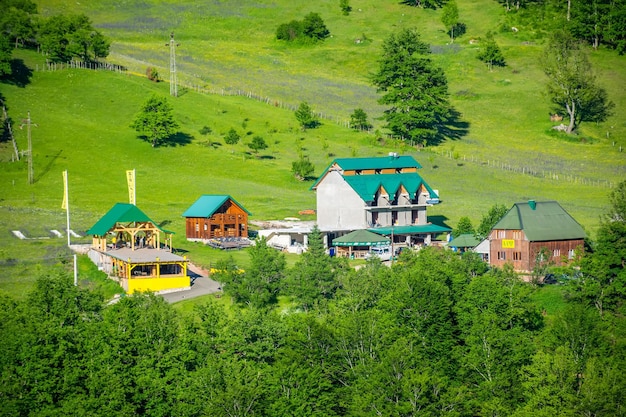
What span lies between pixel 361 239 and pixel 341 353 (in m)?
37.0

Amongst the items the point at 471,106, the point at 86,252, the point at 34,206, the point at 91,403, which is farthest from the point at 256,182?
the point at 91,403

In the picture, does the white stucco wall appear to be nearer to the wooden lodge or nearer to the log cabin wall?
the log cabin wall

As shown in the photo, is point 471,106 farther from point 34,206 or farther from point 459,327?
point 459,327

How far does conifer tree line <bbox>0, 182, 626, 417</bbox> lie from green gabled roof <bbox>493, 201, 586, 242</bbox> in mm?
13794

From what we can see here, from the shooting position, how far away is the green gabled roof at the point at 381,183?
370ft

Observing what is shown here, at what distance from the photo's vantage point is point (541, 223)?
96.2m

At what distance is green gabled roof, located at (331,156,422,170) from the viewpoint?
116250 mm

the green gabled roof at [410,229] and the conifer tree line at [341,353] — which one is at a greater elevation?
the green gabled roof at [410,229]

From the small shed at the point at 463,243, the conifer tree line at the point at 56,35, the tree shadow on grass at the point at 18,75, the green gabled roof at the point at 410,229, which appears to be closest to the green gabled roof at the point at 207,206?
the green gabled roof at the point at 410,229

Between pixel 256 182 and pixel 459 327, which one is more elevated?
pixel 256 182

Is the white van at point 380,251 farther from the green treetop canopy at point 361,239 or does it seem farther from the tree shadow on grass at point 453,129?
the tree shadow on grass at point 453,129

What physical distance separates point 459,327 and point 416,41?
102294mm

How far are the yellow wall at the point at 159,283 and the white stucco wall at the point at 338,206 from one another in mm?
23509

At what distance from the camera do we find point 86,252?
100 metres
